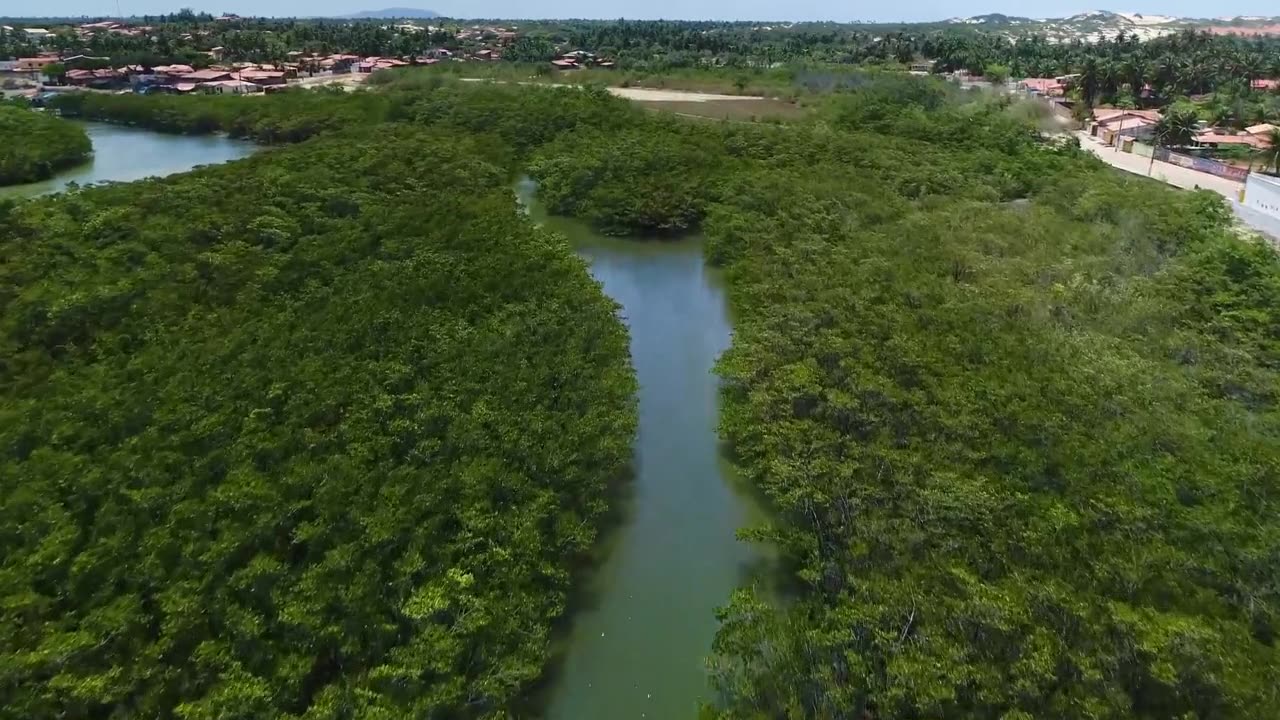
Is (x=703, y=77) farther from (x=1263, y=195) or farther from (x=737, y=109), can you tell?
(x=1263, y=195)

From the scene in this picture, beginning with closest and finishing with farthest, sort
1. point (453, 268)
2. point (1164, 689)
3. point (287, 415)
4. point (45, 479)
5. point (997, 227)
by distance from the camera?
point (1164, 689)
point (45, 479)
point (287, 415)
point (453, 268)
point (997, 227)

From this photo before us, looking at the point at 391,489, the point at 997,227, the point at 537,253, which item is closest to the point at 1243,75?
the point at 997,227

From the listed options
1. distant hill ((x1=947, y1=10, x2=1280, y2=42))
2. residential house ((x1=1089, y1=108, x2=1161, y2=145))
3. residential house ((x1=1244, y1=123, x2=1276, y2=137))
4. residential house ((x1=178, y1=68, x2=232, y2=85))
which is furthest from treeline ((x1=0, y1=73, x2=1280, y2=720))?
distant hill ((x1=947, y1=10, x2=1280, y2=42))

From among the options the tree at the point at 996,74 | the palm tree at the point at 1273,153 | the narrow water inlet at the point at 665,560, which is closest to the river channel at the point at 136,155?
the narrow water inlet at the point at 665,560

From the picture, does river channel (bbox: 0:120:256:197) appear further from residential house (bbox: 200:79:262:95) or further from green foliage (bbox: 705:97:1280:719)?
green foliage (bbox: 705:97:1280:719)

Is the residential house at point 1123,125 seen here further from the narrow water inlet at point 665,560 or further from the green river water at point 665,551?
the narrow water inlet at point 665,560

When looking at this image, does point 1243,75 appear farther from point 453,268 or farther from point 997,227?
point 453,268
